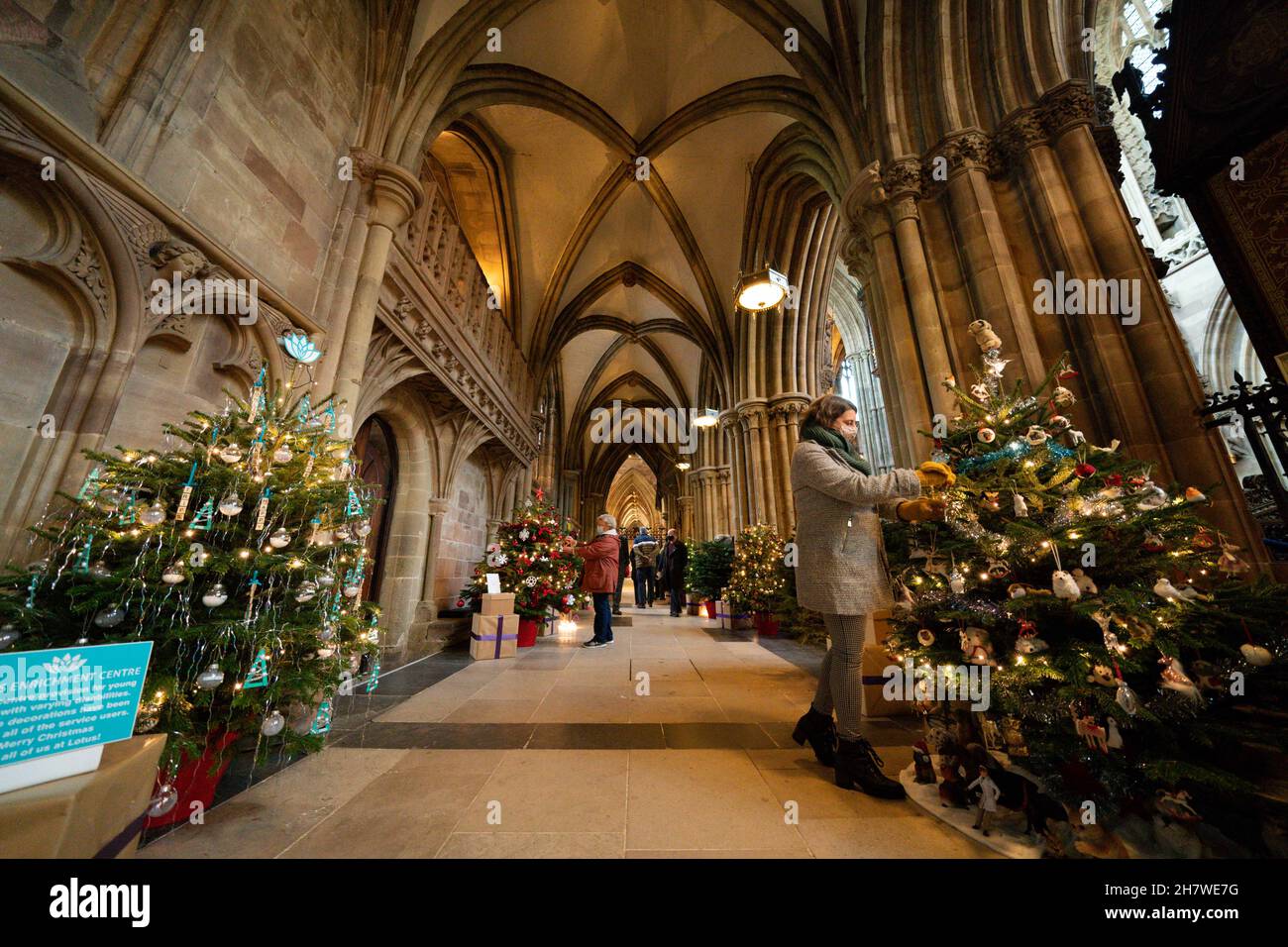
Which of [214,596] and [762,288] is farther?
[762,288]

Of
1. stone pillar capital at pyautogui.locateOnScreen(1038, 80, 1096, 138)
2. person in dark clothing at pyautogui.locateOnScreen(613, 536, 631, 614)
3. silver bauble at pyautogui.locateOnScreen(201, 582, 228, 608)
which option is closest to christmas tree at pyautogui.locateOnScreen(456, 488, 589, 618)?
person in dark clothing at pyautogui.locateOnScreen(613, 536, 631, 614)

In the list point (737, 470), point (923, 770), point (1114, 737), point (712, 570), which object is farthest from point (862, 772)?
point (737, 470)

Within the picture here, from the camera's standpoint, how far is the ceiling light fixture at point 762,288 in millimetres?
5512

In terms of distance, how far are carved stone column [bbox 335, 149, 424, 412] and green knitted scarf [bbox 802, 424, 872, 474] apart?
360 cm

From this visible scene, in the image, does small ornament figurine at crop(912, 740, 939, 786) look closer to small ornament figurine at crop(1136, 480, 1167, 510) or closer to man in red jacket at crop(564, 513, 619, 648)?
small ornament figurine at crop(1136, 480, 1167, 510)

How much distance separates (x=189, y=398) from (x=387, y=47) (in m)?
4.59

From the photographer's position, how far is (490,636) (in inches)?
189

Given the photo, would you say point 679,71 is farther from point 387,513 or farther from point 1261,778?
point 1261,778

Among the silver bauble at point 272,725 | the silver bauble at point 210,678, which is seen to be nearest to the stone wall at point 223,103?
the silver bauble at point 210,678

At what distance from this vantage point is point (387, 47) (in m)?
4.57

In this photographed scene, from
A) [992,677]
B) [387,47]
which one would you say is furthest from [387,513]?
[992,677]

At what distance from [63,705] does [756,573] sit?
21.7 feet

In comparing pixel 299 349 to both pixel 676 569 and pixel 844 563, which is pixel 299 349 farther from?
pixel 676 569
